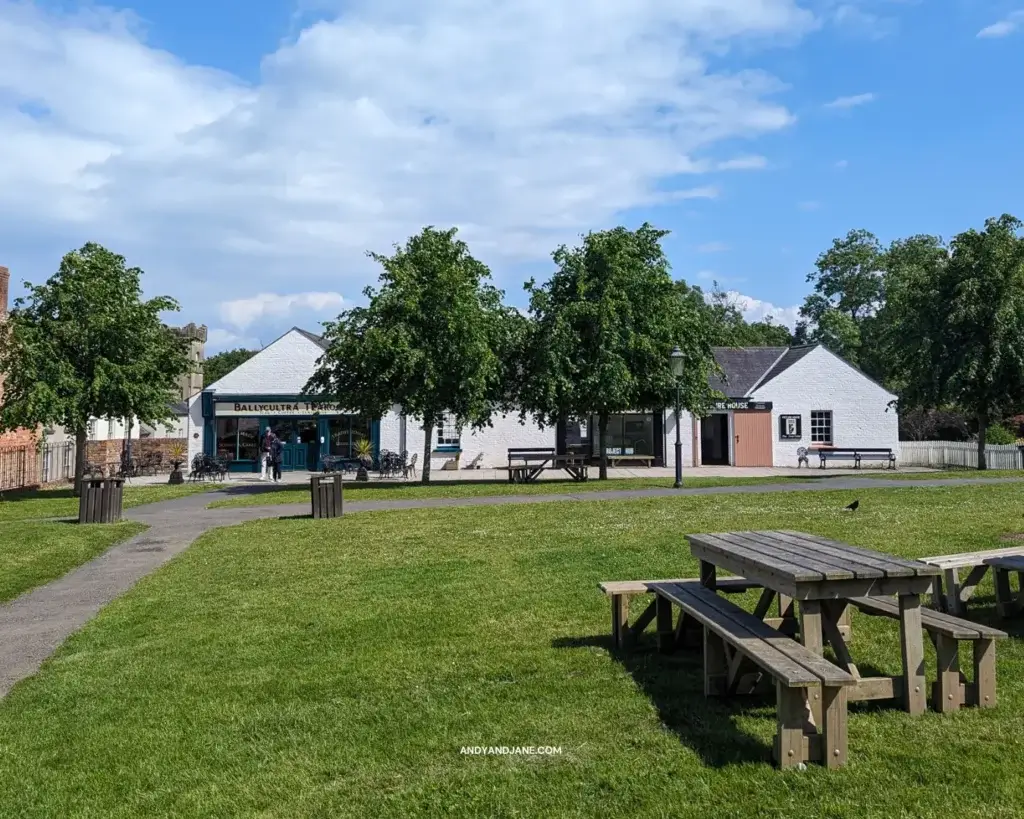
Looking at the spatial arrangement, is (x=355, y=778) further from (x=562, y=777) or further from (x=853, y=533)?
(x=853, y=533)

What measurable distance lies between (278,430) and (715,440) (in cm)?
1856

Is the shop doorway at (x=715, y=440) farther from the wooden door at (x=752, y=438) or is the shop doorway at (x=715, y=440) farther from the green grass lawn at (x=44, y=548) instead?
the green grass lawn at (x=44, y=548)

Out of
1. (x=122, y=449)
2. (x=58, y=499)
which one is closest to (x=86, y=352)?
(x=58, y=499)

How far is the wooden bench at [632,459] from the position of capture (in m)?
36.1

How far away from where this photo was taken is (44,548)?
13.1 m

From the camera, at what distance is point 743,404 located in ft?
122

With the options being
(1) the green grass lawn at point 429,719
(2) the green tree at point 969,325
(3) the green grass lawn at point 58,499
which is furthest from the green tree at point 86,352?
(2) the green tree at point 969,325

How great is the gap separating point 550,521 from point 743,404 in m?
24.1

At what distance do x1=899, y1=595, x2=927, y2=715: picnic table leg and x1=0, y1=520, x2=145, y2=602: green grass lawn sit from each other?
8.89 metres

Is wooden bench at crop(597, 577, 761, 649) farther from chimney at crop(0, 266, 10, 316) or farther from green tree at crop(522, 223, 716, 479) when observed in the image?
chimney at crop(0, 266, 10, 316)

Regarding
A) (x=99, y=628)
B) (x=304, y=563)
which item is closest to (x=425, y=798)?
(x=99, y=628)

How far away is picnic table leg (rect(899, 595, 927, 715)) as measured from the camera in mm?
4770

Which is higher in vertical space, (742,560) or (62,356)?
(62,356)

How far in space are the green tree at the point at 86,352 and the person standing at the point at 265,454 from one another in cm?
690
